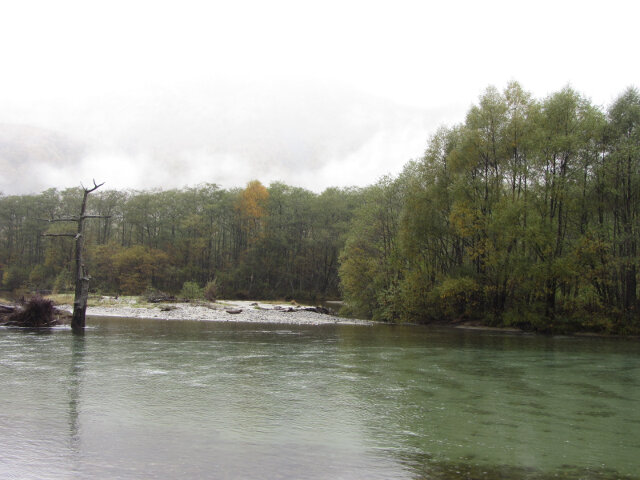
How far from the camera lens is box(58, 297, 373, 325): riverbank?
109 feet

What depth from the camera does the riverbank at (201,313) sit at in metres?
33.1

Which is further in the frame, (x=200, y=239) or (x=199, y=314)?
(x=200, y=239)

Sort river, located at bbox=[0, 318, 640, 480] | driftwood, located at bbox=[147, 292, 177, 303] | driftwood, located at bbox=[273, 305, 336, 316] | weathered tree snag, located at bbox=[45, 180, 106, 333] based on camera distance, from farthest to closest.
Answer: driftwood, located at bbox=[147, 292, 177, 303], driftwood, located at bbox=[273, 305, 336, 316], weathered tree snag, located at bbox=[45, 180, 106, 333], river, located at bbox=[0, 318, 640, 480]

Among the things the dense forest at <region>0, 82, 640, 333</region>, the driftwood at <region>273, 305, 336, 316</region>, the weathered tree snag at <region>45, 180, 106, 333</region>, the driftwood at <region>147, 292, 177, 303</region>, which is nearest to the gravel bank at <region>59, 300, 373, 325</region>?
the driftwood at <region>273, 305, 336, 316</region>

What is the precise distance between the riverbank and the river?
15686 millimetres

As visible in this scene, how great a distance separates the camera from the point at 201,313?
3566 cm

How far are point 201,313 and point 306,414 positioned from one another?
28236 mm

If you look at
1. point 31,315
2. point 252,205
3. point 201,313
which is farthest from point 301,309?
point 252,205

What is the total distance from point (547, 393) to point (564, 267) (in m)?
20.5

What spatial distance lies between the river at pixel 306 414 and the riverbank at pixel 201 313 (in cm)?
1569

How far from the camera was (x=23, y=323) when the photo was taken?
907 inches

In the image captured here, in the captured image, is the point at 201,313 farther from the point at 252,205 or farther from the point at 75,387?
the point at 252,205

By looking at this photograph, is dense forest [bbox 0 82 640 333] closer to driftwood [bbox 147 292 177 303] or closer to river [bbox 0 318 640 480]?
river [bbox 0 318 640 480]

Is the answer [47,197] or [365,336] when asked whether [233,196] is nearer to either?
[47,197]
